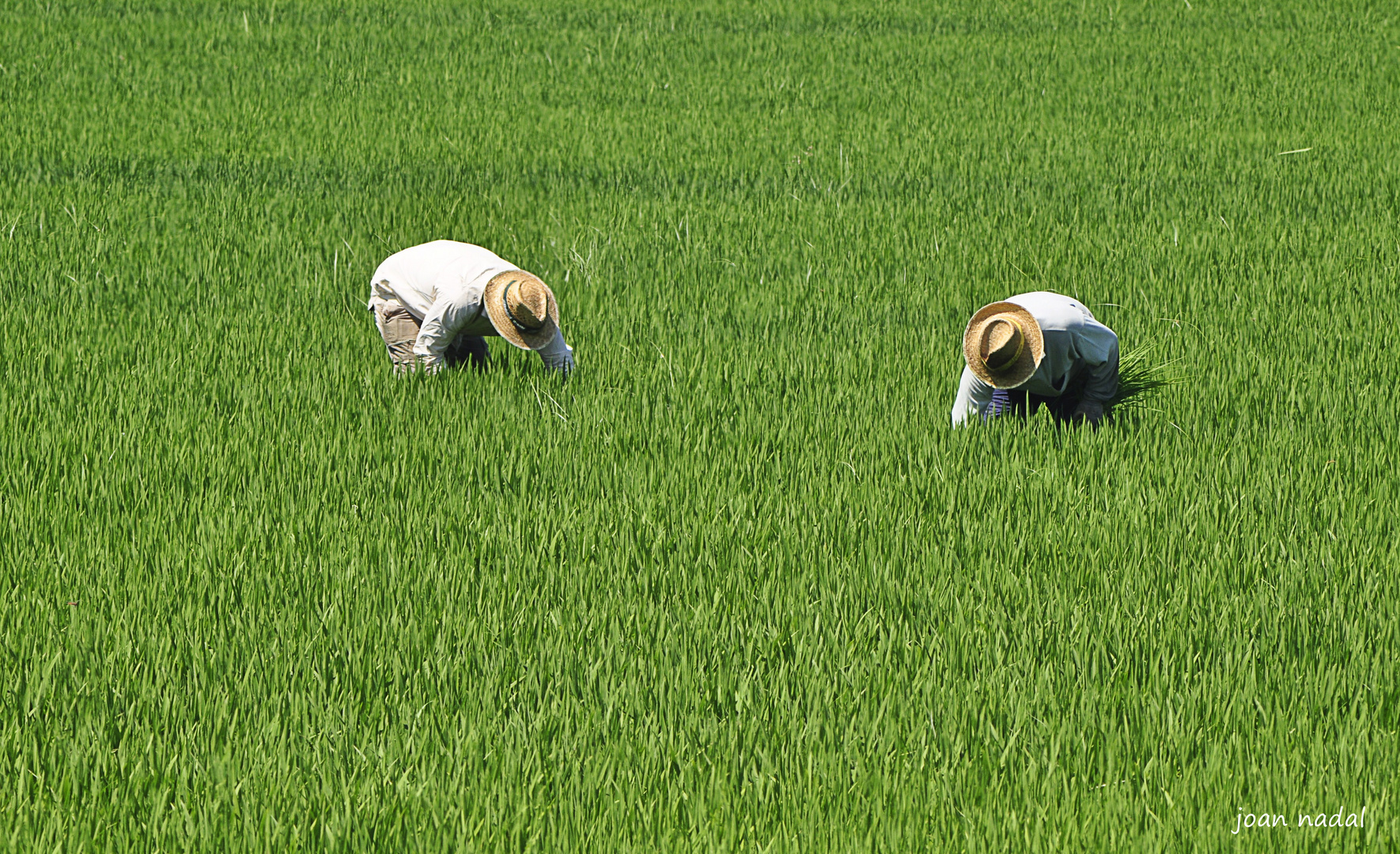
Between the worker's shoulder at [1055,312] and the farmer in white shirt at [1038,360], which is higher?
the worker's shoulder at [1055,312]

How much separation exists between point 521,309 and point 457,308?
1.01ft

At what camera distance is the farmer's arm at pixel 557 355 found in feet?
12.3

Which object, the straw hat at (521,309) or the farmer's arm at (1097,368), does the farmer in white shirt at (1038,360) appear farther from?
the straw hat at (521,309)

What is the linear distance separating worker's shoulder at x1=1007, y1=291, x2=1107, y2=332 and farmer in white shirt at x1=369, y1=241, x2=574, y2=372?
128cm

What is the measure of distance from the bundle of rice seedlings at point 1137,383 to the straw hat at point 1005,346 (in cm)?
60

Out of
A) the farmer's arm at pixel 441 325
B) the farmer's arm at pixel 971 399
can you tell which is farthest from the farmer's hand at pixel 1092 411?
the farmer's arm at pixel 441 325

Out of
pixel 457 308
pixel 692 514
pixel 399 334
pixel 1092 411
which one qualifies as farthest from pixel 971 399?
pixel 399 334

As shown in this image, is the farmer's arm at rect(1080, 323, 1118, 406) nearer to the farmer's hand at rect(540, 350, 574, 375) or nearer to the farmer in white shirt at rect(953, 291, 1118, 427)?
the farmer in white shirt at rect(953, 291, 1118, 427)

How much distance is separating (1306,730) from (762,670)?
0.89 meters

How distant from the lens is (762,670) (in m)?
2.22

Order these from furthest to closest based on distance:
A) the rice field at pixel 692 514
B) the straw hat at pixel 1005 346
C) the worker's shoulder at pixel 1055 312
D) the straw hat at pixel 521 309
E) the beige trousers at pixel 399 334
Answer: the beige trousers at pixel 399 334 → the straw hat at pixel 521 309 → the worker's shoulder at pixel 1055 312 → the straw hat at pixel 1005 346 → the rice field at pixel 692 514

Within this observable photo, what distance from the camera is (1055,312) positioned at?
3148 mm

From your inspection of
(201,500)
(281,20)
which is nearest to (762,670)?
(201,500)

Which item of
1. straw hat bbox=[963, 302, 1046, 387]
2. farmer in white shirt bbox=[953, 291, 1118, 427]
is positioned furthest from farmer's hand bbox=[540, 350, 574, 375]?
straw hat bbox=[963, 302, 1046, 387]
